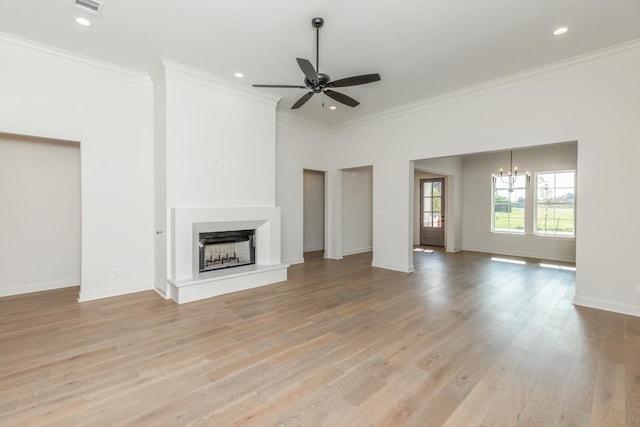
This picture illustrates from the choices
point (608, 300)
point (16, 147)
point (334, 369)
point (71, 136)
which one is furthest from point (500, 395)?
point (16, 147)

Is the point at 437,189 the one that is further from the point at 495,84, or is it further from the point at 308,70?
the point at 308,70

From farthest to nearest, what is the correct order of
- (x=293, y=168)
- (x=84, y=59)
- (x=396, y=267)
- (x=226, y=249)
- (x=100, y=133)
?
(x=293, y=168), (x=396, y=267), (x=226, y=249), (x=100, y=133), (x=84, y=59)

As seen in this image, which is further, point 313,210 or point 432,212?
point 432,212

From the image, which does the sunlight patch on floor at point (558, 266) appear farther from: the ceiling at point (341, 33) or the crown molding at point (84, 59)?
the crown molding at point (84, 59)

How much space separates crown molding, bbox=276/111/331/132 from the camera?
6.31 metres

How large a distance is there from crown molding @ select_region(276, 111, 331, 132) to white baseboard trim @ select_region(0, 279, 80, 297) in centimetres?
477

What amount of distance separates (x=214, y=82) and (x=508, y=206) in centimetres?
789

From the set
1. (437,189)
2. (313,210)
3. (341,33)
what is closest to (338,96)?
(341,33)

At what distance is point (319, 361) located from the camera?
8.23 feet

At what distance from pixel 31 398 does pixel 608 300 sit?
5.94m

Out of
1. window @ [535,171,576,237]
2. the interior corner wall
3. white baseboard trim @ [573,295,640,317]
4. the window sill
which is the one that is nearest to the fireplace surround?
the interior corner wall

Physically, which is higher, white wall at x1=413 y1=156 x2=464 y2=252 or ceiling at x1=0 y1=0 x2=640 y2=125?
ceiling at x1=0 y1=0 x2=640 y2=125

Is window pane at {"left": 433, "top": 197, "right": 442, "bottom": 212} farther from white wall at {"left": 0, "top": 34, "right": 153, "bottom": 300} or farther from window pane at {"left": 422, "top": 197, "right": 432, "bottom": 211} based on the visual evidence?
white wall at {"left": 0, "top": 34, "right": 153, "bottom": 300}

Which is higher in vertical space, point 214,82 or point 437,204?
point 214,82
